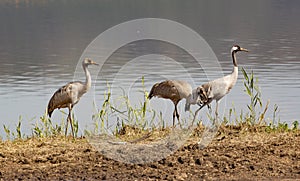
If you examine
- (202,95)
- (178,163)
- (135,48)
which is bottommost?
(178,163)

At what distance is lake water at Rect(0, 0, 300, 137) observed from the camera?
718 inches

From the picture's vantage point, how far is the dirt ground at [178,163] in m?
7.67

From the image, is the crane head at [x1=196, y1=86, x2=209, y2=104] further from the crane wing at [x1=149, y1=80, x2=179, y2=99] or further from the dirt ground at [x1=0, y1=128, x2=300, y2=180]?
the dirt ground at [x1=0, y1=128, x2=300, y2=180]

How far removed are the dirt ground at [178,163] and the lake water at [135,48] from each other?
3.98m

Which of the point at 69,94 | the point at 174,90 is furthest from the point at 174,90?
the point at 69,94

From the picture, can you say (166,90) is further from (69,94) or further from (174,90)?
(69,94)

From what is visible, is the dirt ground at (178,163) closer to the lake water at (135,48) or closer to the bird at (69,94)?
the bird at (69,94)

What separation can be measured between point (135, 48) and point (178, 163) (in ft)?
71.4

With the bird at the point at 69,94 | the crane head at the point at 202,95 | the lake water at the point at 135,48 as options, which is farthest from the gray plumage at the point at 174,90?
the lake water at the point at 135,48

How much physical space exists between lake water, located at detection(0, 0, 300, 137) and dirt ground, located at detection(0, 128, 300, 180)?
398 centimetres

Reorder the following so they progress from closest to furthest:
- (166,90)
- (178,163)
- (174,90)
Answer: (178,163) < (174,90) < (166,90)

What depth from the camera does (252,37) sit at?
33.8 m

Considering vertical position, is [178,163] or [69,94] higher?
[69,94]

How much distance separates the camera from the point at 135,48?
29.6 m
